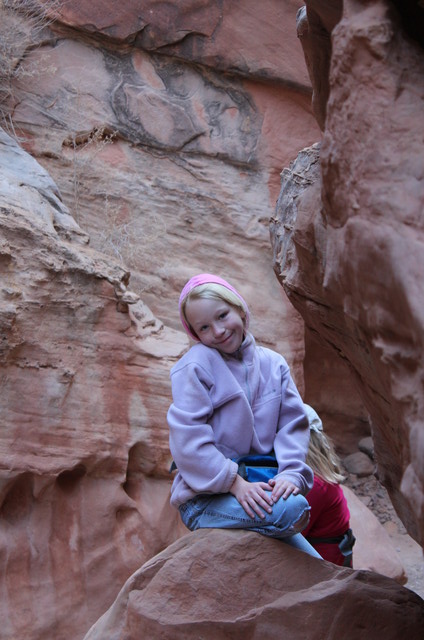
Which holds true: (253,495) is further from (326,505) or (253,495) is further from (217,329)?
(326,505)

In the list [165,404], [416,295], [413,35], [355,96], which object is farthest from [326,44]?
[165,404]

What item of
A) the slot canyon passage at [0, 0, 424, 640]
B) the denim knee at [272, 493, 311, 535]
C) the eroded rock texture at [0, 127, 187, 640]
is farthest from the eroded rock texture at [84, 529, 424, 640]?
the eroded rock texture at [0, 127, 187, 640]

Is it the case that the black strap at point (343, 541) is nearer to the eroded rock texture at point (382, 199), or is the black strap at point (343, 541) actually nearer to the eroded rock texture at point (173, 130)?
the eroded rock texture at point (382, 199)

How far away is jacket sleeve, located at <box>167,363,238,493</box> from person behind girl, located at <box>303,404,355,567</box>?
0.72 m

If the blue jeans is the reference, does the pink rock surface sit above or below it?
below

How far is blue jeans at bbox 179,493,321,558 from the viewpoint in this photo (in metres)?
2.21

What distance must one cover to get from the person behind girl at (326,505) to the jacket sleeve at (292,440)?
0.47 metres

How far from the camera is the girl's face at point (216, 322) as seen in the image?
2.38 metres

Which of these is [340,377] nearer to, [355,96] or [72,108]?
[72,108]

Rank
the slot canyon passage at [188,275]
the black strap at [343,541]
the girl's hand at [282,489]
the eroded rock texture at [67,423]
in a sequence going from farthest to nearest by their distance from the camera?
1. the eroded rock texture at [67,423]
2. the black strap at [343,541]
3. the girl's hand at [282,489]
4. the slot canyon passage at [188,275]

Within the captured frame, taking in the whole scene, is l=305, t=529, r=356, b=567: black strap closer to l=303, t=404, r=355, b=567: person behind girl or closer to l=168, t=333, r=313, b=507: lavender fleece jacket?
l=303, t=404, r=355, b=567: person behind girl

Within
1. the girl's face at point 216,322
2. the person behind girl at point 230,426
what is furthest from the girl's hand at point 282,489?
the girl's face at point 216,322

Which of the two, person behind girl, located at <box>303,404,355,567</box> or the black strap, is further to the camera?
the black strap

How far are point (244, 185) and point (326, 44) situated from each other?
3.99 m
